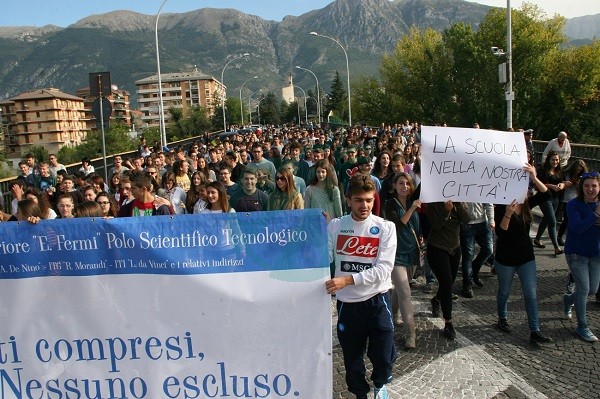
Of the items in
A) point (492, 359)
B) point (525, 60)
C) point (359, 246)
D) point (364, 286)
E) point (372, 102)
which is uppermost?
point (525, 60)

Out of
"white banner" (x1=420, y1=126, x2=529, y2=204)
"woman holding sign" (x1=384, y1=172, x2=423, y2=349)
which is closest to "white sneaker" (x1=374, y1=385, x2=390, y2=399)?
"woman holding sign" (x1=384, y1=172, x2=423, y2=349)

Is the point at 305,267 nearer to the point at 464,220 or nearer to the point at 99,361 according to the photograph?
the point at 99,361

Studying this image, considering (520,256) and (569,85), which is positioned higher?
(569,85)

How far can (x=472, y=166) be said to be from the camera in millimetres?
5000

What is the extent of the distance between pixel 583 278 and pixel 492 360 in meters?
1.32

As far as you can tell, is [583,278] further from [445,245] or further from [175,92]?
[175,92]

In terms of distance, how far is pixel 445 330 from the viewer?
5738 mm

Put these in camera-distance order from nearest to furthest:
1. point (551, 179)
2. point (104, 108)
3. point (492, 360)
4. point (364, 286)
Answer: point (364, 286) < point (492, 360) < point (551, 179) < point (104, 108)

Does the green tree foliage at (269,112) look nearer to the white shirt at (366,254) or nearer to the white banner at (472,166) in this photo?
the white banner at (472,166)

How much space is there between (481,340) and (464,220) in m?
1.19

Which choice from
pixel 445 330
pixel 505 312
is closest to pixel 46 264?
pixel 445 330

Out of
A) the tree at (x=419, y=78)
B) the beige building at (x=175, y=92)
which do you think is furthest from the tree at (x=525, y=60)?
the beige building at (x=175, y=92)

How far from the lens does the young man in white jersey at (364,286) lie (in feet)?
12.9

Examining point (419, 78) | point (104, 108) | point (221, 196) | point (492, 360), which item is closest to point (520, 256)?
point (492, 360)
